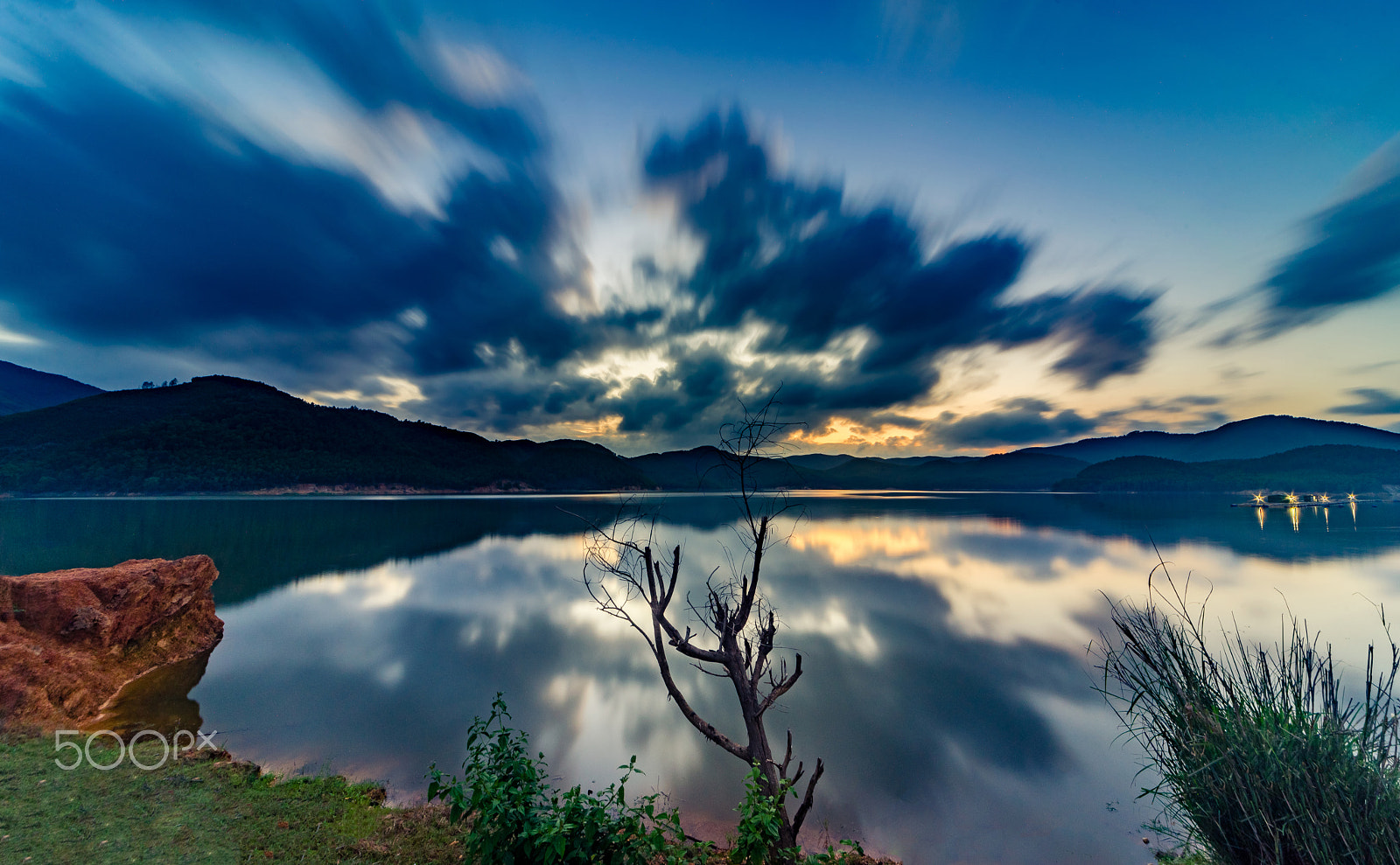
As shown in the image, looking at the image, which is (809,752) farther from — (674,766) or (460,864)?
(460,864)

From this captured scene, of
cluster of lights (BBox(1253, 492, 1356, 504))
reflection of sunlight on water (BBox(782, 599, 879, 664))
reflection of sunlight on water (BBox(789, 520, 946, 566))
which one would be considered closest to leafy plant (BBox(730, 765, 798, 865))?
reflection of sunlight on water (BBox(782, 599, 879, 664))

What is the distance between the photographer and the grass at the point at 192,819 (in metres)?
4.69

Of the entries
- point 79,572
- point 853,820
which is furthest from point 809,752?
point 79,572

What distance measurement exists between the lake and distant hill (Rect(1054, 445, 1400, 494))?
123 metres

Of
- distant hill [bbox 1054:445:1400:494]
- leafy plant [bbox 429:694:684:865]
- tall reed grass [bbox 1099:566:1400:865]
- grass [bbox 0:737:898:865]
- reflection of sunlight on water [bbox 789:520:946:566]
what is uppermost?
distant hill [bbox 1054:445:1400:494]

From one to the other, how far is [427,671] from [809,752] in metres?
9.63

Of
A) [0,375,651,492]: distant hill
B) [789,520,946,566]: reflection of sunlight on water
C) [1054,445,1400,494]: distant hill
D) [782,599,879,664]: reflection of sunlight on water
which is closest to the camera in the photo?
[782,599,879,664]: reflection of sunlight on water

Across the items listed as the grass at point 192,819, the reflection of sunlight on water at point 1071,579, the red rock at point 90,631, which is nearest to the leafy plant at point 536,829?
the grass at point 192,819

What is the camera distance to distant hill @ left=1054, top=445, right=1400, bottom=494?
105250 mm

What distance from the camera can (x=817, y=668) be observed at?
12211mm

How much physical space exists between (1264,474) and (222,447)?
247890mm

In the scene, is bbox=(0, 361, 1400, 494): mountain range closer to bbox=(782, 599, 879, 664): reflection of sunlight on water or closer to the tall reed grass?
bbox=(782, 599, 879, 664): reflection of sunlight on water

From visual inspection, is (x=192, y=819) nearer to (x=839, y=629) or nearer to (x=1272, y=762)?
(x=1272, y=762)

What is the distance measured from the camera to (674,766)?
803 centimetres
